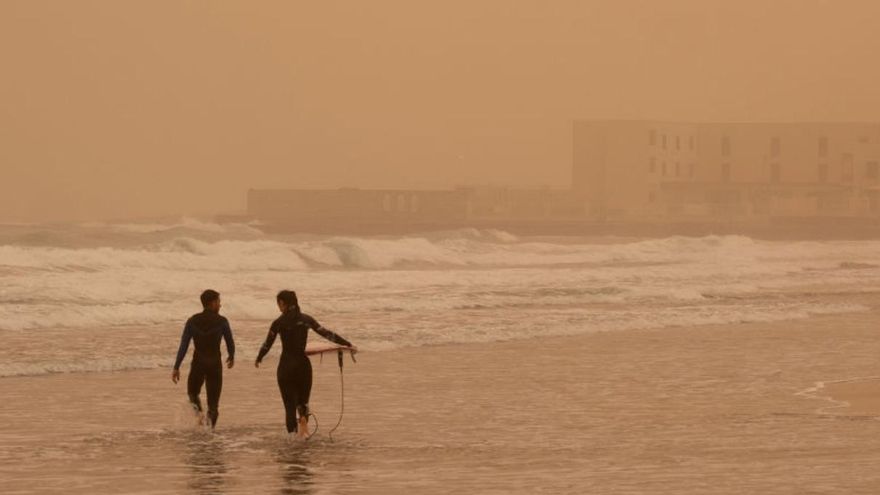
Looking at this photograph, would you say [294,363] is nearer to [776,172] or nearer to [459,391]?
[459,391]

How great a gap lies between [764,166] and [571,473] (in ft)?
340

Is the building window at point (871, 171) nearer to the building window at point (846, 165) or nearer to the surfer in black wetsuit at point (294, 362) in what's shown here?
the building window at point (846, 165)

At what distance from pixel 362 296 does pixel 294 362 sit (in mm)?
19504

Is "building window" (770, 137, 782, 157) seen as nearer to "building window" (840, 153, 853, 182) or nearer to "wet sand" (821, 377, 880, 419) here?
"building window" (840, 153, 853, 182)

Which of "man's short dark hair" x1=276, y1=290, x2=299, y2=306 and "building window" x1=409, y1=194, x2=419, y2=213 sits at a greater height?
"building window" x1=409, y1=194, x2=419, y2=213

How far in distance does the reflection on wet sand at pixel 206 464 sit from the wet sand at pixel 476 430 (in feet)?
0.07

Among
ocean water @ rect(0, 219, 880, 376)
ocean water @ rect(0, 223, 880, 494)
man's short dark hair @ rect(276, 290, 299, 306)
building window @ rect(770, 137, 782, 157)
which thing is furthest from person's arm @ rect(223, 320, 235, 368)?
building window @ rect(770, 137, 782, 157)

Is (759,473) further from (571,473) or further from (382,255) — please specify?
(382,255)

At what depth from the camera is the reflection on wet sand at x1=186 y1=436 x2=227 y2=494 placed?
10.9 metres

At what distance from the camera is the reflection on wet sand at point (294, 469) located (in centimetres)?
1088

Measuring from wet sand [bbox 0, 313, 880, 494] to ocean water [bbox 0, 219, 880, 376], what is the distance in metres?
2.66

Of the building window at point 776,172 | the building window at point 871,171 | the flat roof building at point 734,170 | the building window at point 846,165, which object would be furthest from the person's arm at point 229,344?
the building window at point 871,171

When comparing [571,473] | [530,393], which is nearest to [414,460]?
[571,473]

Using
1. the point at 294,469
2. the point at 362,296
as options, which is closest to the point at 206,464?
the point at 294,469
